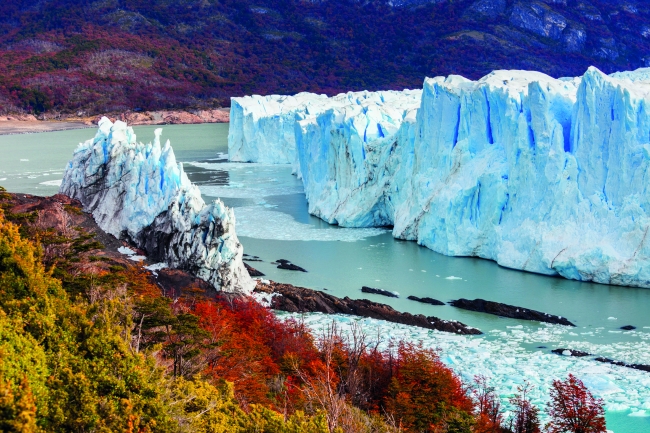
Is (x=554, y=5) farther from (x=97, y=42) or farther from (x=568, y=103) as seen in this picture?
(x=568, y=103)

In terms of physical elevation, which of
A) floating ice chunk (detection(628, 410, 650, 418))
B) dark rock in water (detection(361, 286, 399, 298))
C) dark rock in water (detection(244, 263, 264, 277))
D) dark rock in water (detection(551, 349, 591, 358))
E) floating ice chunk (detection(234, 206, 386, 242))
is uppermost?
floating ice chunk (detection(234, 206, 386, 242))

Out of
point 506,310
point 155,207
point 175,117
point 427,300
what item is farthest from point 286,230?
point 175,117

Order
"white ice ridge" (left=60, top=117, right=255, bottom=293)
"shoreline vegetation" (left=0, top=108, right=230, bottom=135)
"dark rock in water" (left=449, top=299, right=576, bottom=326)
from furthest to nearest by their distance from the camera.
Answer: "shoreline vegetation" (left=0, top=108, right=230, bottom=135), "white ice ridge" (left=60, top=117, right=255, bottom=293), "dark rock in water" (left=449, top=299, right=576, bottom=326)

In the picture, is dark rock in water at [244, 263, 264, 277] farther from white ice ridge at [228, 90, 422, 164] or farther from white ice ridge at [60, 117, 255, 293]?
white ice ridge at [228, 90, 422, 164]

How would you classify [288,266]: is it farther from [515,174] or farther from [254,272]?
[515,174]

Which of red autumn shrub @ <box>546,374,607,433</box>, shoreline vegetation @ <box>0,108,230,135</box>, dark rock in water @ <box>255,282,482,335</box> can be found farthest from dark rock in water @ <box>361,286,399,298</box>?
shoreline vegetation @ <box>0,108,230,135</box>

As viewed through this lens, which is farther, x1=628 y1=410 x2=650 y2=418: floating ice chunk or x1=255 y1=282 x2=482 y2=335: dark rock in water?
x1=255 y1=282 x2=482 y2=335: dark rock in water
